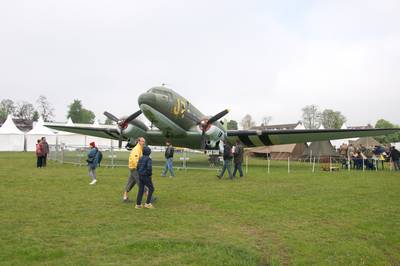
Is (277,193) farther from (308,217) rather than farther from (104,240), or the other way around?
(104,240)

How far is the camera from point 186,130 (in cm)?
2356

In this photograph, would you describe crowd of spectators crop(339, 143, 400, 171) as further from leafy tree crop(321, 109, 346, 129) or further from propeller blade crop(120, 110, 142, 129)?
leafy tree crop(321, 109, 346, 129)

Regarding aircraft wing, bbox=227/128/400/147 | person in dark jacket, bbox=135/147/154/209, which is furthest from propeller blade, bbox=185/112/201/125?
person in dark jacket, bbox=135/147/154/209

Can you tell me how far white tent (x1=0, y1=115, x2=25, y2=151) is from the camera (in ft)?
143

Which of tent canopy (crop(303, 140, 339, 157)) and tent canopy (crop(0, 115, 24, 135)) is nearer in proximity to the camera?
tent canopy (crop(303, 140, 339, 157))

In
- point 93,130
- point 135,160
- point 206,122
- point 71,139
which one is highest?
point 206,122

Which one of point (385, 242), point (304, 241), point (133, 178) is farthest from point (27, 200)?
point (385, 242)

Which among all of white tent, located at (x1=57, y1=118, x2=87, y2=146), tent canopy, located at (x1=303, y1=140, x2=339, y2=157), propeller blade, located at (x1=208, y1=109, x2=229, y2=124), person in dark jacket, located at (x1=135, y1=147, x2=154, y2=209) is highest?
propeller blade, located at (x1=208, y1=109, x2=229, y2=124)

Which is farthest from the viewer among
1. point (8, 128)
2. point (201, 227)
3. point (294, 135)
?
point (8, 128)

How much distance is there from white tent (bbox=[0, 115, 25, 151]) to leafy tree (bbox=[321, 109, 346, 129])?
78812 mm

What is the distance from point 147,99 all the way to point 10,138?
3219 centimetres

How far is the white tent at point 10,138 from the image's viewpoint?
43656 millimetres

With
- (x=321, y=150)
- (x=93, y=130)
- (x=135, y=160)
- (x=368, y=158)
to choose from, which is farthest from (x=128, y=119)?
(x=321, y=150)

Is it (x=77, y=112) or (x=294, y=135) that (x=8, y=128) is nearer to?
(x=294, y=135)
